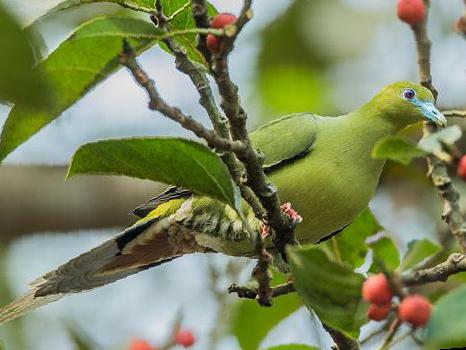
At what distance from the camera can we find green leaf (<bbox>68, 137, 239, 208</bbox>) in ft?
7.08

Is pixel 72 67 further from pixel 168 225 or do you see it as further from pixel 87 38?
pixel 168 225

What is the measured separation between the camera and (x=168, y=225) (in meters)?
3.86

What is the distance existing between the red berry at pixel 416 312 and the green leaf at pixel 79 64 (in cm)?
81

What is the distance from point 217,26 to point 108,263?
194 centimetres

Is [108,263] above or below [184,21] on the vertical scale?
below

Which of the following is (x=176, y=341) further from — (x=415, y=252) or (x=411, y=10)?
(x=411, y=10)

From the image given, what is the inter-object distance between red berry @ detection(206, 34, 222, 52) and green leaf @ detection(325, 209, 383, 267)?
4.73ft

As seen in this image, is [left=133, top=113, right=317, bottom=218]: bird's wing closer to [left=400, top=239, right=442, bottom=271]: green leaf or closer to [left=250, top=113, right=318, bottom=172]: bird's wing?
[left=250, top=113, right=318, bottom=172]: bird's wing

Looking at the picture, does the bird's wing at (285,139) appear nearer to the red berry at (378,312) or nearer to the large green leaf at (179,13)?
the large green leaf at (179,13)

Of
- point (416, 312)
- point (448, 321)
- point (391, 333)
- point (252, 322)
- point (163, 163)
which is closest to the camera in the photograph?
point (448, 321)

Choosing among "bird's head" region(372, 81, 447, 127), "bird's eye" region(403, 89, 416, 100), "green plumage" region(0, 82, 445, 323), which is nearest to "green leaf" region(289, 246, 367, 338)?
"green plumage" region(0, 82, 445, 323)

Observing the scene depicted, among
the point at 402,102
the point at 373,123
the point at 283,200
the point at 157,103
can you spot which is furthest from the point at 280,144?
the point at 157,103

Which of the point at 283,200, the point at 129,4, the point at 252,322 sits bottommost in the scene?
the point at 252,322

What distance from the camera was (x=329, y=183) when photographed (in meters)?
3.71
